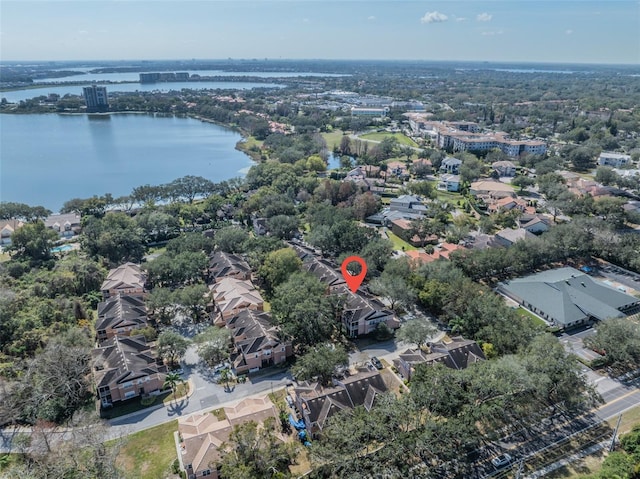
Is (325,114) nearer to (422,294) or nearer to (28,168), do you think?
(28,168)

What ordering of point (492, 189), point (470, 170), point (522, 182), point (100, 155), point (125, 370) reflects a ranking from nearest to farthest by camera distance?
point (125, 370) → point (492, 189) → point (522, 182) → point (470, 170) → point (100, 155)

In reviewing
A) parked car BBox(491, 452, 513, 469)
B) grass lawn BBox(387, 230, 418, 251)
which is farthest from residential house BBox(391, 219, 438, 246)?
parked car BBox(491, 452, 513, 469)

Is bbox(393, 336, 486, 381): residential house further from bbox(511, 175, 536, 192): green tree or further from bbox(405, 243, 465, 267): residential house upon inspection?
bbox(511, 175, 536, 192): green tree

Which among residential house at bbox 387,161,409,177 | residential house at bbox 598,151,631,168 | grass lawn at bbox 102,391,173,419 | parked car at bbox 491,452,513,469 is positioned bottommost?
grass lawn at bbox 102,391,173,419

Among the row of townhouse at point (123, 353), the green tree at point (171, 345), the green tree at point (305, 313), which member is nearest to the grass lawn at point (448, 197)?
the green tree at point (305, 313)

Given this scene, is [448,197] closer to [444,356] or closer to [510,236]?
[510,236]

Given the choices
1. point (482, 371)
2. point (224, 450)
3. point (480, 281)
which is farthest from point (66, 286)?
point (480, 281)

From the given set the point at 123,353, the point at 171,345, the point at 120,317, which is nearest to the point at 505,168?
the point at 171,345
